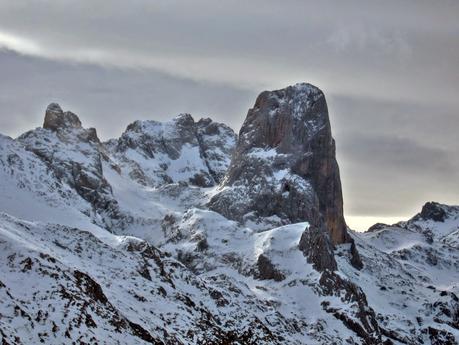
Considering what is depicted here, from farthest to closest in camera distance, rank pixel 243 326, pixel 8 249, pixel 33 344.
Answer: pixel 243 326 → pixel 8 249 → pixel 33 344

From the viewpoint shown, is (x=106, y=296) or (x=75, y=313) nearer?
(x=75, y=313)

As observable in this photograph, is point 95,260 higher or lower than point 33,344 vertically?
higher

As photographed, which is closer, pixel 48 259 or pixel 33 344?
pixel 33 344

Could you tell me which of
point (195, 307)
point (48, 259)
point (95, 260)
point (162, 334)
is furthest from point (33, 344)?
point (195, 307)

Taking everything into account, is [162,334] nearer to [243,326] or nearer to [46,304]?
[46,304]

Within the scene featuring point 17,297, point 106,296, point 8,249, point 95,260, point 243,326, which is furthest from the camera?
point 243,326

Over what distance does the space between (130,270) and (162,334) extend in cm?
2399

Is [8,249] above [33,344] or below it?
above

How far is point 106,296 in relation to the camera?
143 metres

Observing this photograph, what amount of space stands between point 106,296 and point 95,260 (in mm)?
22842

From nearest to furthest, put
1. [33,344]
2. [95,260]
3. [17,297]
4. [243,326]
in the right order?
1. [33,344]
2. [17,297]
3. [95,260]
4. [243,326]

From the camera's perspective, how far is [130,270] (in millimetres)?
167750

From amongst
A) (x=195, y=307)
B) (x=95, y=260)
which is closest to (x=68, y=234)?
(x=95, y=260)

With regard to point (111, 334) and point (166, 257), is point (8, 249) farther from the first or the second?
point (166, 257)
